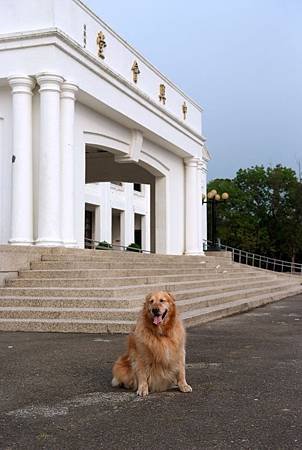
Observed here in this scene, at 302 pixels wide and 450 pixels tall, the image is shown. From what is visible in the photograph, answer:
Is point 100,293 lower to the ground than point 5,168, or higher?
lower

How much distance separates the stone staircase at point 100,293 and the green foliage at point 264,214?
34.9 metres

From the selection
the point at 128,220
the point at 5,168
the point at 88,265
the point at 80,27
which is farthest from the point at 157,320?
the point at 128,220

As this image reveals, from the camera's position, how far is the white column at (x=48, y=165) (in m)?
15.4

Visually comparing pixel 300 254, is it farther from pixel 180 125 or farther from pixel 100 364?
pixel 100 364

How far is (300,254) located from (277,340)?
47996mm

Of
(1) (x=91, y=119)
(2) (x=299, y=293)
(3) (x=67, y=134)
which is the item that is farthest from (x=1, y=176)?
(2) (x=299, y=293)

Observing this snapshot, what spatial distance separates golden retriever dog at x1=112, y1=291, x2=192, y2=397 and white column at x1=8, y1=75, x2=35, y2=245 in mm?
10186

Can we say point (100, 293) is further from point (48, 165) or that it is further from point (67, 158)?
point (67, 158)

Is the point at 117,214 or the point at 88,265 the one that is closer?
the point at 88,265

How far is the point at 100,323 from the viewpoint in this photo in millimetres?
10180

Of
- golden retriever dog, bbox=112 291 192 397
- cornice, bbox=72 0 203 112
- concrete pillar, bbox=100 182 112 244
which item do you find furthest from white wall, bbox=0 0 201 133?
concrete pillar, bbox=100 182 112 244

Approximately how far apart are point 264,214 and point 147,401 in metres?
50.4

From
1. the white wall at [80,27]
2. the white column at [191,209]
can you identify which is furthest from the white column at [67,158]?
the white column at [191,209]

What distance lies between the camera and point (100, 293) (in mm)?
11789
